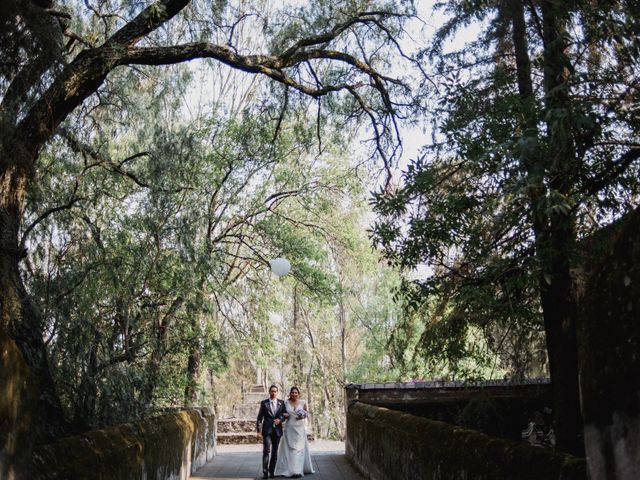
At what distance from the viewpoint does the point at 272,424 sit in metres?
14.1

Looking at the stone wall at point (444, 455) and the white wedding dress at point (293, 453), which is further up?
Result: the stone wall at point (444, 455)

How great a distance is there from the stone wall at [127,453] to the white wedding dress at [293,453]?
1727mm

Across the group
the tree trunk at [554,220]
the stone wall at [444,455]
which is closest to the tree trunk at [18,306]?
the stone wall at [444,455]

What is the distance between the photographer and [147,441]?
28.1 ft

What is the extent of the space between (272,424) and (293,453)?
673mm

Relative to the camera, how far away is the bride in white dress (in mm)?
13852

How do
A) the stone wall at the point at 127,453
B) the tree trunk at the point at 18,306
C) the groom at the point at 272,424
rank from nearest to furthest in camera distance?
the stone wall at the point at 127,453 < the tree trunk at the point at 18,306 < the groom at the point at 272,424

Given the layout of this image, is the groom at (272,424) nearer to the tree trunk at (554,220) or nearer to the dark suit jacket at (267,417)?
the dark suit jacket at (267,417)

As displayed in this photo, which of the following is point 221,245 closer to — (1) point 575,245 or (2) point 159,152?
(2) point 159,152

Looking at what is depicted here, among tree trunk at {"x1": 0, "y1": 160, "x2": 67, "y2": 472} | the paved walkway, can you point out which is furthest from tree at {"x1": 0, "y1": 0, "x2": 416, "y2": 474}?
the paved walkway

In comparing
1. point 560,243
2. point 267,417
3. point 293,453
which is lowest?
point 293,453

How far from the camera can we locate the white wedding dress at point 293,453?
45.4ft

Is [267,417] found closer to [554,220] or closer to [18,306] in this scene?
[18,306]

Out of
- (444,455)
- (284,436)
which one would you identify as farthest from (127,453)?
(284,436)
